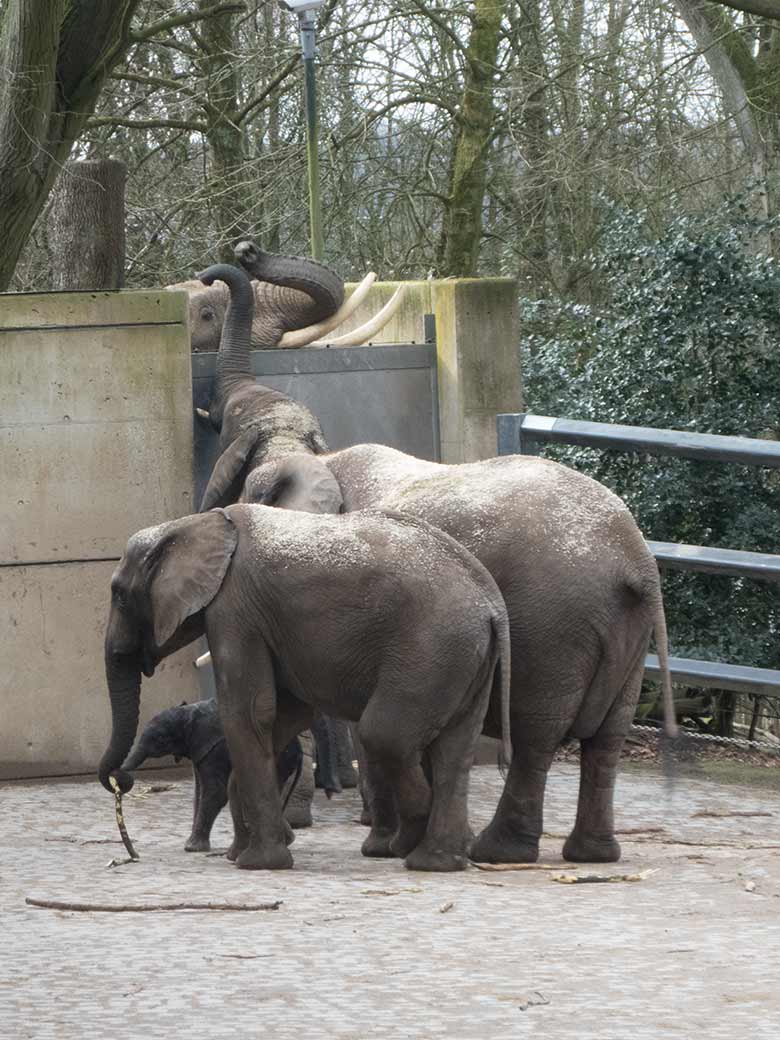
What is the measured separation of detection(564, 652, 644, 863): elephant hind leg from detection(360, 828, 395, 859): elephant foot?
0.67m

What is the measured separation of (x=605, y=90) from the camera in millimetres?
16766

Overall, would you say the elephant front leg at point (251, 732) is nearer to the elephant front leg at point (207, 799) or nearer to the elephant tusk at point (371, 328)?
the elephant front leg at point (207, 799)

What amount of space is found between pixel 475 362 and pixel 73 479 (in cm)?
211

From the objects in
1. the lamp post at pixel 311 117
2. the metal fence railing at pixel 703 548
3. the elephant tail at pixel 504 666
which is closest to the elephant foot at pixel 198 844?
the elephant tail at pixel 504 666

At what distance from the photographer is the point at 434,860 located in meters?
7.33

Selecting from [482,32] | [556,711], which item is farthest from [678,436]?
[482,32]

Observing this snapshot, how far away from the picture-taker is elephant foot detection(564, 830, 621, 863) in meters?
7.55

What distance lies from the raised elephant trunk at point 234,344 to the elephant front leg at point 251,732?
2443mm

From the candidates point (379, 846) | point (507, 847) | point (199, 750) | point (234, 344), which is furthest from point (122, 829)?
point (234, 344)

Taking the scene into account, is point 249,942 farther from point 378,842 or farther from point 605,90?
point 605,90

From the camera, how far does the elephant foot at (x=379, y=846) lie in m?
7.78

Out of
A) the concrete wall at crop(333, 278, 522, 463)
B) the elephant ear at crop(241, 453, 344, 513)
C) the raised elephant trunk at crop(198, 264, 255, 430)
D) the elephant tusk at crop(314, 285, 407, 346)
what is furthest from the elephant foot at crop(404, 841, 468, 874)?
the elephant tusk at crop(314, 285, 407, 346)

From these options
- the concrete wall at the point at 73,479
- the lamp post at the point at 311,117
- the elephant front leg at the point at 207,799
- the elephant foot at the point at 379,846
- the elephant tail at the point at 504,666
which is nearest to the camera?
the elephant tail at the point at 504,666

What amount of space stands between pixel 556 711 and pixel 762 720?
5.35 meters
